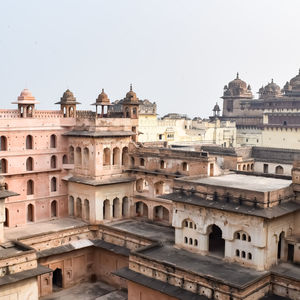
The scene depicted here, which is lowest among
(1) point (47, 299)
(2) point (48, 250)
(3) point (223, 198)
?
(1) point (47, 299)

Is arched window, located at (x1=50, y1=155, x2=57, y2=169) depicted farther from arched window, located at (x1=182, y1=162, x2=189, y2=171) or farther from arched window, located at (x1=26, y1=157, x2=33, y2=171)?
arched window, located at (x1=182, y1=162, x2=189, y2=171)

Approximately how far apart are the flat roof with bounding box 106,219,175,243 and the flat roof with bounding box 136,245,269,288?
83.9 inches

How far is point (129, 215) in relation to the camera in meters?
35.0

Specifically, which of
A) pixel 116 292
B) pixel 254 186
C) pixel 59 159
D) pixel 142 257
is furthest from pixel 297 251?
pixel 59 159

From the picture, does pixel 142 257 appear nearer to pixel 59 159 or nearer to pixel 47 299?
pixel 47 299

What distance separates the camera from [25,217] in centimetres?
3238

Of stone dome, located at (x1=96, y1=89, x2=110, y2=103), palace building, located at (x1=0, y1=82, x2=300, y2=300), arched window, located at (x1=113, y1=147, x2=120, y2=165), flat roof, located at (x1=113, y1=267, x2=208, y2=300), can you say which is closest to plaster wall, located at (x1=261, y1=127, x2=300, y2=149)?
palace building, located at (x1=0, y1=82, x2=300, y2=300)

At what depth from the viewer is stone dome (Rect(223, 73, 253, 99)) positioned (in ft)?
244

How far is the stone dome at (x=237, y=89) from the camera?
7450 cm

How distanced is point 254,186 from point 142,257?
7365 millimetres

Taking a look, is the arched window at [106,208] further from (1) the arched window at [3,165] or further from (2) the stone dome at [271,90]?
(2) the stone dome at [271,90]

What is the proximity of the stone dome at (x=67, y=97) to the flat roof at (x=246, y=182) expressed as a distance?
40.4 feet

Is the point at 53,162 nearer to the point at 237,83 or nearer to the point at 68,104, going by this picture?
the point at 68,104

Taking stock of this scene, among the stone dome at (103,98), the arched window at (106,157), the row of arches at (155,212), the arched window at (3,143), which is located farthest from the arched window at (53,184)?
the stone dome at (103,98)
